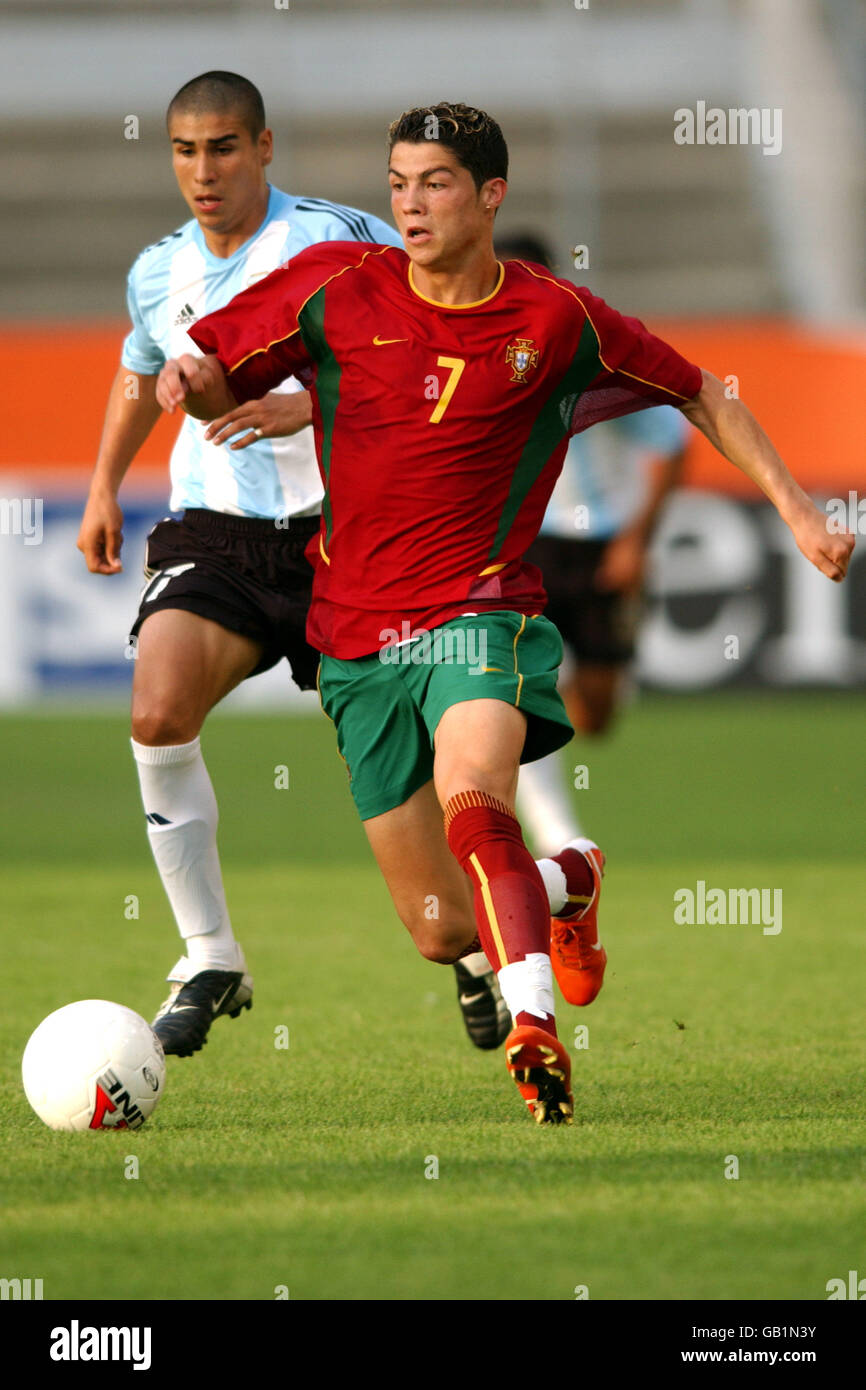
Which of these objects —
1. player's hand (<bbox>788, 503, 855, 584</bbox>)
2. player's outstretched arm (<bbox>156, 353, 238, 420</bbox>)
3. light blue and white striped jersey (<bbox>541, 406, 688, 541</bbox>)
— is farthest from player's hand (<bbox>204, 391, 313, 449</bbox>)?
light blue and white striped jersey (<bbox>541, 406, 688, 541</bbox>)

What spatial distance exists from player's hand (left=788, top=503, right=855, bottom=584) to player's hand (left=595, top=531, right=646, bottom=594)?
320cm

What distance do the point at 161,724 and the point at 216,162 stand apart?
1.46 m

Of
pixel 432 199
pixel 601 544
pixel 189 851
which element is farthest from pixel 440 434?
pixel 601 544

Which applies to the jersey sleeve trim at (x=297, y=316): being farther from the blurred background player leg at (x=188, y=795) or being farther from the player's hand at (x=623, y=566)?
the player's hand at (x=623, y=566)

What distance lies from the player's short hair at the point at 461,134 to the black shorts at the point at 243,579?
1218mm

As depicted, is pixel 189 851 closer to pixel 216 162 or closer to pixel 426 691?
pixel 426 691

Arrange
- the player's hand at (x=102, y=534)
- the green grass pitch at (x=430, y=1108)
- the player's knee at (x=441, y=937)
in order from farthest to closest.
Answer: the player's hand at (x=102, y=534), the player's knee at (x=441, y=937), the green grass pitch at (x=430, y=1108)

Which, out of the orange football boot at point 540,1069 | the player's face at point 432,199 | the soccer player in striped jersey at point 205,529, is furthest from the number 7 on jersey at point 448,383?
the orange football boot at point 540,1069

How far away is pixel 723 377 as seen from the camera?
15.4m

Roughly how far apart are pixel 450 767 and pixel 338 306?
1.11 metres

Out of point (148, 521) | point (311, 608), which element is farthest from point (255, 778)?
point (311, 608)

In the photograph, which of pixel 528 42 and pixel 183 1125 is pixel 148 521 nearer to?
pixel 528 42

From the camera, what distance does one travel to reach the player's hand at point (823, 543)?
445cm

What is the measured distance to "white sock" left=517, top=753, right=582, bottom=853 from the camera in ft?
21.8
